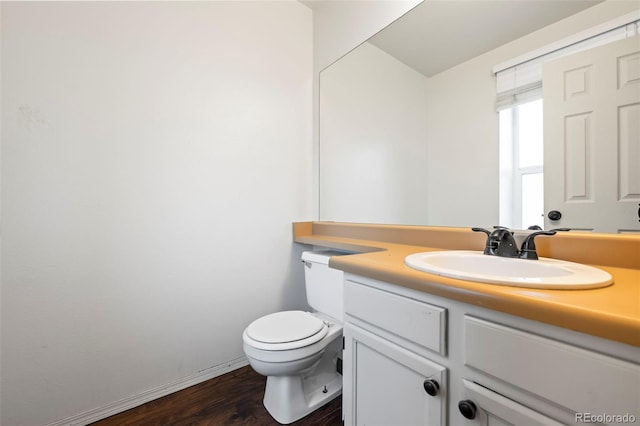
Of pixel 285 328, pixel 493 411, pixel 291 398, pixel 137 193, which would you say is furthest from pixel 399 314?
pixel 137 193

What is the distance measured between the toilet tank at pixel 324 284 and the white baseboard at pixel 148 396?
613mm

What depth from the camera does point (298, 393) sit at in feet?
4.14

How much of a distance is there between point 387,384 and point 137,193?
4.41 ft

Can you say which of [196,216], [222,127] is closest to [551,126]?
[222,127]

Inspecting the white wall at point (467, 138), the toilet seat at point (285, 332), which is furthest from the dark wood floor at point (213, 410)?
the white wall at point (467, 138)

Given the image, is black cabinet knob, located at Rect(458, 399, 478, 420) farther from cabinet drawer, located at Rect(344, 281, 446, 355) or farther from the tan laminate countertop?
the tan laminate countertop

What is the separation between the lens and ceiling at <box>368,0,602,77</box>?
985mm

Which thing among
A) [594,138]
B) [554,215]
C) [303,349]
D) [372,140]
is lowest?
[303,349]

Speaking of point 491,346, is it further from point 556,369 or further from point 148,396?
point 148,396

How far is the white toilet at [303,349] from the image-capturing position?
115cm

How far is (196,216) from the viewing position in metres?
1.47

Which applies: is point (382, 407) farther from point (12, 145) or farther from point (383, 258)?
point (12, 145)

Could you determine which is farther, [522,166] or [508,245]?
[522,166]

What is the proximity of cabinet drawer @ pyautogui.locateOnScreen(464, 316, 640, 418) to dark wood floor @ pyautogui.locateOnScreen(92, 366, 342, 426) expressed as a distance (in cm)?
97
